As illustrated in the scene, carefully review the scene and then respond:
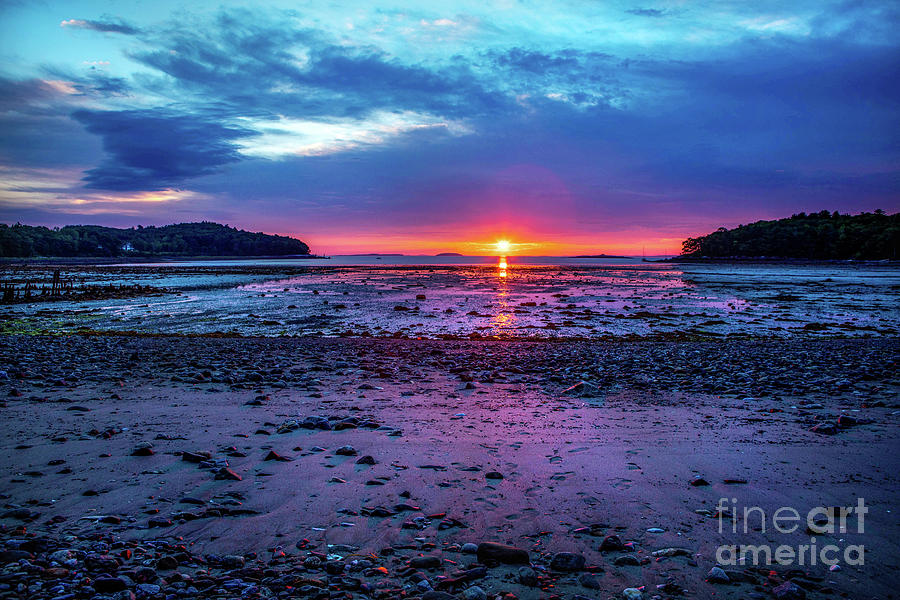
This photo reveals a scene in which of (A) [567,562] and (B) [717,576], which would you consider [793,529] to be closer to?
(B) [717,576]

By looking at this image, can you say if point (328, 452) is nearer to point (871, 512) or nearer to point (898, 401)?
point (871, 512)

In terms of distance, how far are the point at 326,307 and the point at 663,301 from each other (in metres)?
26.2

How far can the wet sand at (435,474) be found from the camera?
4027 mm

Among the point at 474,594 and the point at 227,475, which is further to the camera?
the point at 227,475

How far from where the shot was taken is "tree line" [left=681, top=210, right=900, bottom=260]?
140 m

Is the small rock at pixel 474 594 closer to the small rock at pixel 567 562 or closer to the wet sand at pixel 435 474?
the wet sand at pixel 435 474

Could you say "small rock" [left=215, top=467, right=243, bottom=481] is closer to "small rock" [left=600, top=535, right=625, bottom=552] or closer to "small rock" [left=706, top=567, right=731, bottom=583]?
"small rock" [left=600, top=535, right=625, bottom=552]

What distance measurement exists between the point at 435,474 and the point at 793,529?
394cm

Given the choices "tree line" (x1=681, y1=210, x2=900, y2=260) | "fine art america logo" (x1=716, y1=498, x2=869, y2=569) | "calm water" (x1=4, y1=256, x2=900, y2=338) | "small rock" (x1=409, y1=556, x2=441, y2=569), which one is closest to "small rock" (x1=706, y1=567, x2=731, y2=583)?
"fine art america logo" (x1=716, y1=498, x2=869, y2=569)

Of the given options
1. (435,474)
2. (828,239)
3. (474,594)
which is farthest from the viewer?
(828,239)

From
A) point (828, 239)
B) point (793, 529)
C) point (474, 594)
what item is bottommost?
point (793, 529)

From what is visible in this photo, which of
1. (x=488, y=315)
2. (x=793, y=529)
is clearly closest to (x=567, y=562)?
(x=793, y=529)

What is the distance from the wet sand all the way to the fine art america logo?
0.09 metres

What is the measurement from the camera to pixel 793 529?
484 cm
